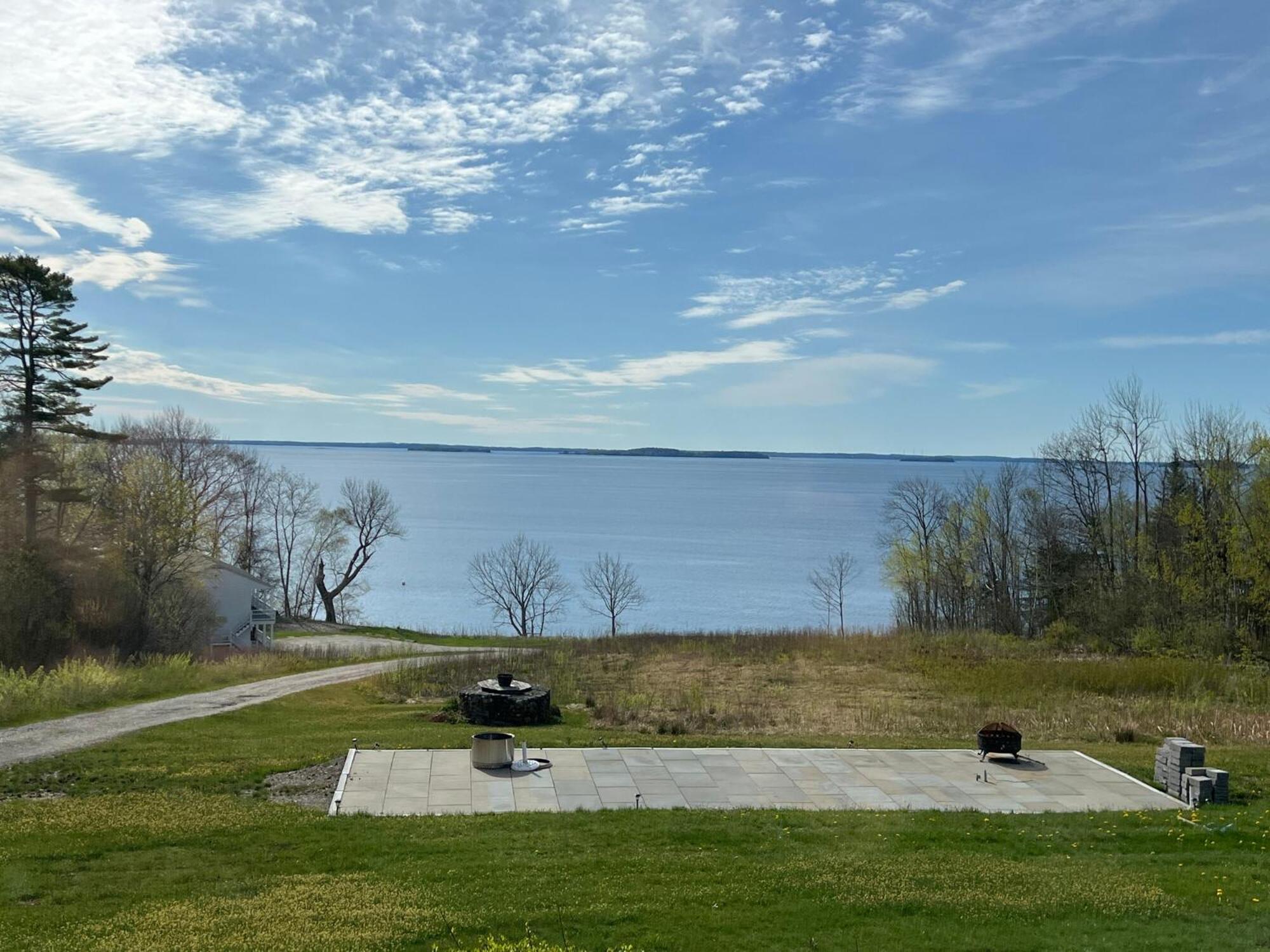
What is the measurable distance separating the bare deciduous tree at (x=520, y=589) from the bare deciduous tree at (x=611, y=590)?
6.62 feet

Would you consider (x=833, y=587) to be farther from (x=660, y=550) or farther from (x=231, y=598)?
(x=231, y=598)

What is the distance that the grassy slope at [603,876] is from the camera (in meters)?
7.73

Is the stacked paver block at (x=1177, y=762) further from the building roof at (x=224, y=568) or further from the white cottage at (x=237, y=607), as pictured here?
the building roof at (x=224, y=568)

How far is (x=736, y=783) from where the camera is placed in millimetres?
12805

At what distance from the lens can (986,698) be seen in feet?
68.1

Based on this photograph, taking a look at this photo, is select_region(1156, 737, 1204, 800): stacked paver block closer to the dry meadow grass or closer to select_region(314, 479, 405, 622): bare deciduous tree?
the dry meadow grass

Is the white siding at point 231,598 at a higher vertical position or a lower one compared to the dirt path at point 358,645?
higher

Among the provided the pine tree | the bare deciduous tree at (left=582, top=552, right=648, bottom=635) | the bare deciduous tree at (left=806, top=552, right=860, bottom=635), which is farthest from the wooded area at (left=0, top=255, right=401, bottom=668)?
the bare deciduous tree at (left=806, top=552, right=860, bottom=635)

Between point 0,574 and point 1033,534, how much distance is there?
4336cm

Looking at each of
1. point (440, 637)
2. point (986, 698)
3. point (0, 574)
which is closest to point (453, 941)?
point (986, 698)

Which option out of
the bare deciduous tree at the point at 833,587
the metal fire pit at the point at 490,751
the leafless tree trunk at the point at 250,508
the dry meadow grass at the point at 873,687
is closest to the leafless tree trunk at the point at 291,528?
the leafless tree trunk at the point at 250,508

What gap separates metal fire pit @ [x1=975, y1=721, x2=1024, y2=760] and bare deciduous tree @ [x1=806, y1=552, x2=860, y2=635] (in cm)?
3745

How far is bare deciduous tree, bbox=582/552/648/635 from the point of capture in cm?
5788

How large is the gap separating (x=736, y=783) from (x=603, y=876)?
415 cm
